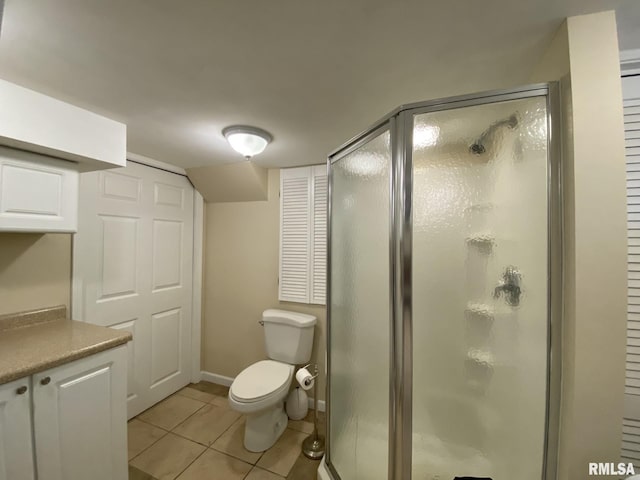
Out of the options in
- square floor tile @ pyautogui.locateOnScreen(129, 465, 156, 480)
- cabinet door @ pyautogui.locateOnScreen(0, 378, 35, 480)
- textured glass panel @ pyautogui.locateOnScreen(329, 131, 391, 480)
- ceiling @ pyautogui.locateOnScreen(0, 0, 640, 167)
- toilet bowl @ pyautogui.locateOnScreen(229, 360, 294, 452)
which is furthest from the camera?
toilet bowl @ pyautogui.locateOnScreen(229, 360, 294, 452)

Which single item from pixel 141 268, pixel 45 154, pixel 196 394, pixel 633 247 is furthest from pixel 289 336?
pixel 633 247

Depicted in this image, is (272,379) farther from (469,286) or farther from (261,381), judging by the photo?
(469,286)

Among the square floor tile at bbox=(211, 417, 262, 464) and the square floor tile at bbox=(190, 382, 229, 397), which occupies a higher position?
the square floor tile at bbox=(211, 417, 262, 464)

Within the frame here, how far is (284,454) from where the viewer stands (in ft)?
5.15

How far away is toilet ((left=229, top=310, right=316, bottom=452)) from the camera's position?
1507mm

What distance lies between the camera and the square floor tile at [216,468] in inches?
54.9

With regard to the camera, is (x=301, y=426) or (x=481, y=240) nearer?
(x=481, y=240)

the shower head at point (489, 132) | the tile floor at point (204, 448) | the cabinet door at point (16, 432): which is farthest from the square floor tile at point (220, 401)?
the shower head at point (489, 132)

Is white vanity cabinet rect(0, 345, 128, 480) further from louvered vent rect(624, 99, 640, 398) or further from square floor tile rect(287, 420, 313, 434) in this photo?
louvered vent rect(624, 99, 640, 398)

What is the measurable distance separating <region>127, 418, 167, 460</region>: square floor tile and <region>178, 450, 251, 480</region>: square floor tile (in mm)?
399

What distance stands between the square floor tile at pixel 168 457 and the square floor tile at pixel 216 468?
0.05 m

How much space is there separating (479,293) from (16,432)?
178 cm

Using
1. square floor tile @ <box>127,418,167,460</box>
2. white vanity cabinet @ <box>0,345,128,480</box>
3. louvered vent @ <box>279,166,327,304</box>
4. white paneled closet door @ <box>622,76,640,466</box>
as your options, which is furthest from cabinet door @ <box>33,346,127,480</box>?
white paneled closet door @ <box>622,76,640,466</box>

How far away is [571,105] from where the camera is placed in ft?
2.44
